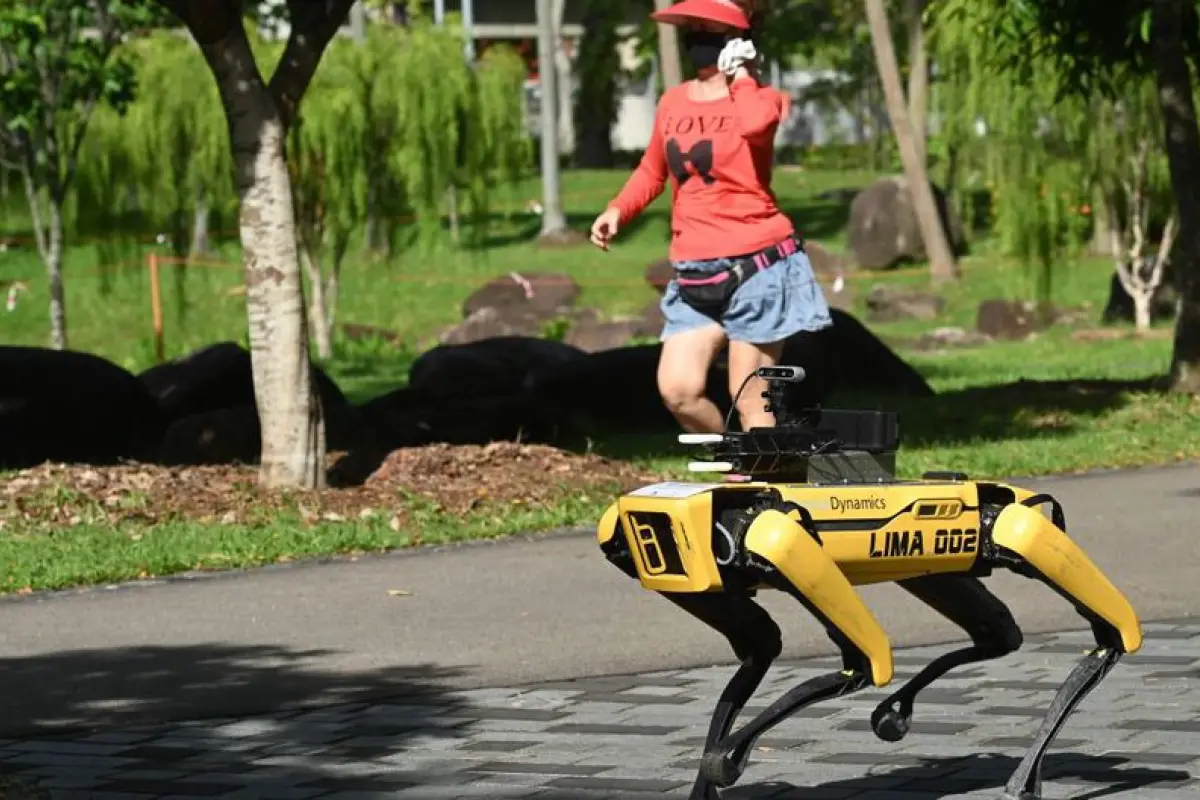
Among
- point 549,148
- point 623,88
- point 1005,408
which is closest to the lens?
point 1005,408

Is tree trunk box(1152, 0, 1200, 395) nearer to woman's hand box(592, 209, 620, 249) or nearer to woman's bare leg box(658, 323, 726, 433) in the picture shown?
woman's bare leg box(658, 323, 726, 433)

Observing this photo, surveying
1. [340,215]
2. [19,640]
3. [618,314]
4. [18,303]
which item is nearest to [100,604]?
[19,640]

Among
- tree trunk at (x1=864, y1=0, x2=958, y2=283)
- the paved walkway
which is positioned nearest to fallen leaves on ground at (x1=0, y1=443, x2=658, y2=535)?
the paved walkway

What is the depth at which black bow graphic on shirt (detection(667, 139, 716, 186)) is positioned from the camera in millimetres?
9414

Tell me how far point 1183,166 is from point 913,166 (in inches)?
912

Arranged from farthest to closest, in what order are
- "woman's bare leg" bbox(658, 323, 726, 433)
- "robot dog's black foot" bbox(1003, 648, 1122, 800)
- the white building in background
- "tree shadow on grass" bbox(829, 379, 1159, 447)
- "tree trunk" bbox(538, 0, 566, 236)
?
1. the white building in background
2. "tree trunk" bbox(538, 0, 566, 236)
3. "tree shadow on grass" bbox(829, 379, 1159, 447)
4. "woman's bare leg" bbox(658, 323, 726, 433)
5. "robot dog's black foot" bbox(1003, 648, 1122, 800)

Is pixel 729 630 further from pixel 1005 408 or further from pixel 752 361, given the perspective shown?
pixel 1005 408

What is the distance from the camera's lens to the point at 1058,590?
5680 mm

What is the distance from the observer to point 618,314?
3850cm

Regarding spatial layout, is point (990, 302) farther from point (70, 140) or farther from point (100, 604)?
point (100, 604)

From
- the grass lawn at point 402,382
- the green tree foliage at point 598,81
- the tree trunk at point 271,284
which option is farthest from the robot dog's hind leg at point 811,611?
the green tree foliage at point 598,81

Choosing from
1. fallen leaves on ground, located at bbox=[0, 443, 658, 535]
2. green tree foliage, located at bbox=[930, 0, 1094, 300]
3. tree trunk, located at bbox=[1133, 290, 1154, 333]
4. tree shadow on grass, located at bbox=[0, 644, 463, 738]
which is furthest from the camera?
tree trunk, located at bbox=[1133, 290, 1154, 333]

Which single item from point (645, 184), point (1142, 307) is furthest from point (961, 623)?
point (1142, 307)

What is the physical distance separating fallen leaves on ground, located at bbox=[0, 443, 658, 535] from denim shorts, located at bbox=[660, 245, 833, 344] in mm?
2773
